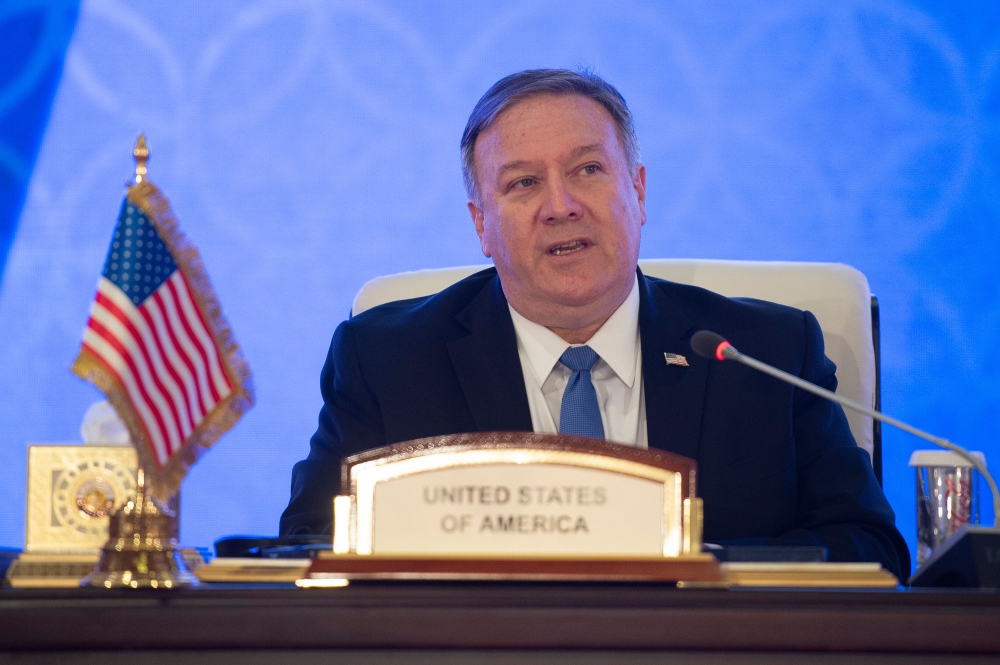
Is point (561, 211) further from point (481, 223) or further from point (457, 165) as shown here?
point (457, 165)

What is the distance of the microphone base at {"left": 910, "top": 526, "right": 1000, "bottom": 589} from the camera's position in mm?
Answer: 1033

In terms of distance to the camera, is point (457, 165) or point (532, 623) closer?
point (532, 623)

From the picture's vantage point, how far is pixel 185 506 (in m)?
3.31

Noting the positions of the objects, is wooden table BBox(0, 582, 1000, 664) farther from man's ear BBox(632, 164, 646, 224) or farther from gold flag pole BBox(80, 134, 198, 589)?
man's ear BBox(632, 164, 646, 224)

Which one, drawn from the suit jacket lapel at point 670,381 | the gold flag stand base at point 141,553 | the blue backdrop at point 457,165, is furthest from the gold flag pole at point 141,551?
the blue backdrop at point 457,165

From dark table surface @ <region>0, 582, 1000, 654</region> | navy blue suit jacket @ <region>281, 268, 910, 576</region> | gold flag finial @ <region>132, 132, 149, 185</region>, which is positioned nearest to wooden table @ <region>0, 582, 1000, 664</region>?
dark table surface @ <region>0, 582, 1000, 654</region>

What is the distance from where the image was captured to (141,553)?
3.30ft

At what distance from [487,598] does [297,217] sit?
2.70 m

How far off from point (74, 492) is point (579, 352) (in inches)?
43.7

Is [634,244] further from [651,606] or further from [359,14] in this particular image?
[359,14]

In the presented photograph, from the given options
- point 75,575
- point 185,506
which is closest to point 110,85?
point 185,506

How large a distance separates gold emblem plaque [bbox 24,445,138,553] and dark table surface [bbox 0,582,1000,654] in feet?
0.84

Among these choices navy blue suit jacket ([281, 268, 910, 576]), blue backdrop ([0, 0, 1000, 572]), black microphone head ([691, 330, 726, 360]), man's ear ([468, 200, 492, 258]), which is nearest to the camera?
black microphone head ([691, 330, 726, 360])

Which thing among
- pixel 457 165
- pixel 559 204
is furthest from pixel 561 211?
pixel 457 165
